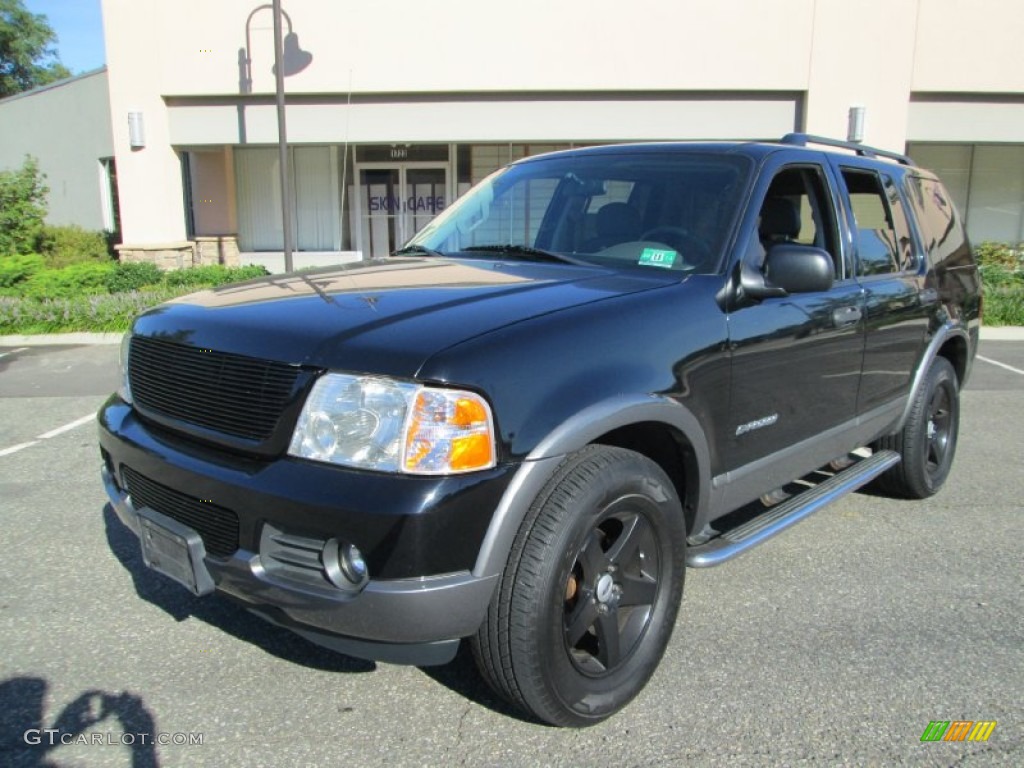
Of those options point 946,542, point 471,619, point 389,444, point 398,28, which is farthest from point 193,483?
point 398,28

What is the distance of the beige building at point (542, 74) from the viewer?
1340 centimetres

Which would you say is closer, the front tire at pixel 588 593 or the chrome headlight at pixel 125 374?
the front tire at pixel 588 593

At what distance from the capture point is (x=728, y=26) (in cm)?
1338

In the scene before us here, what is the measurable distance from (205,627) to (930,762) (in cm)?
260

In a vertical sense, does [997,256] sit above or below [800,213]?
below

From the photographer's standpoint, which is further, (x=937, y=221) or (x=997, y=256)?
(x=997, y=256)

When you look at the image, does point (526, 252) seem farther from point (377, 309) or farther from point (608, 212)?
point (377, 309)

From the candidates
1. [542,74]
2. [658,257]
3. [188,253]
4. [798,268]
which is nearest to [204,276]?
[188,253]

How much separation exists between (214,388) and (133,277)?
11.8 meters

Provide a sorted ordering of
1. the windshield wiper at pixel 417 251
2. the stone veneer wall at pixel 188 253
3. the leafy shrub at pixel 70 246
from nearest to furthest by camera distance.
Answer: the windshield wiper at pixel 417 251, the stone veneer wall at pixel 188 253, the leafy shrub at pixel 70 246

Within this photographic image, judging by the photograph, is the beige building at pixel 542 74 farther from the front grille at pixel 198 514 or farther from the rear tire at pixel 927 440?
the front grille at pixel 198 514

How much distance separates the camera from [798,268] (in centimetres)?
299

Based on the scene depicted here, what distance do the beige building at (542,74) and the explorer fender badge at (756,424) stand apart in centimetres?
1135

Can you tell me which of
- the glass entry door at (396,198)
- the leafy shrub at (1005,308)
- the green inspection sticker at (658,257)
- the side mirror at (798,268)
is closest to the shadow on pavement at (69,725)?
the green inspection sticker at (658,257)
